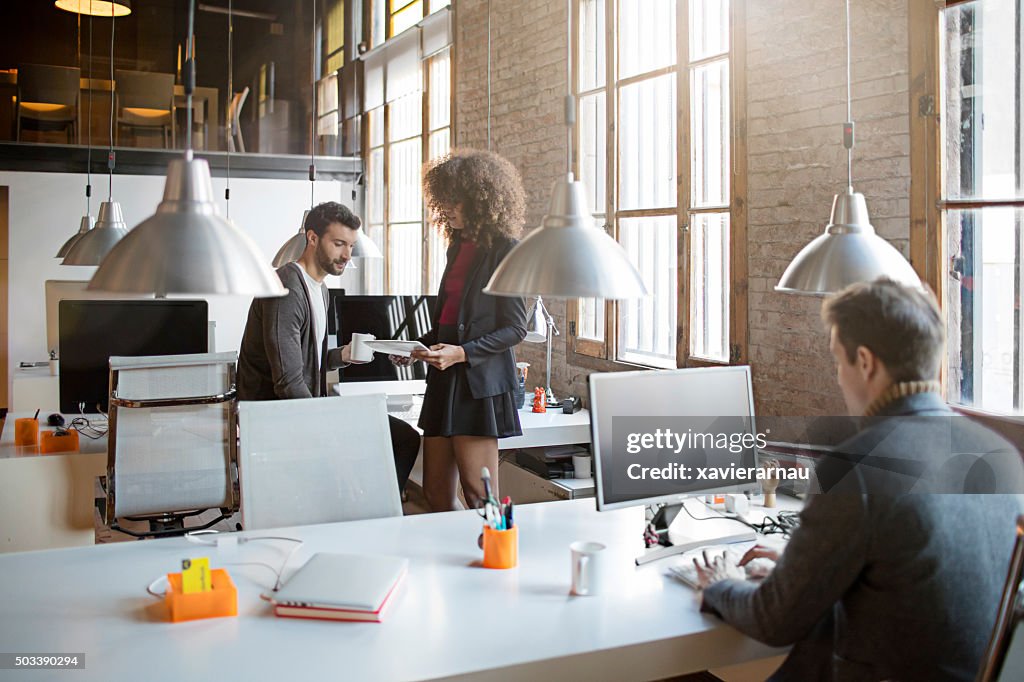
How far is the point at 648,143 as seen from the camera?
17.3 ft

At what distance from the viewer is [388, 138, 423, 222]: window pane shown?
29.7 feet

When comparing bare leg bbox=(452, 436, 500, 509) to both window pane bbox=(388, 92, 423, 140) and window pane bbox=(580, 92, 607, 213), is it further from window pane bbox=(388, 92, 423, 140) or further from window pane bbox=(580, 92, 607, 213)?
window pane bbox=(388, 92, 423, 140)

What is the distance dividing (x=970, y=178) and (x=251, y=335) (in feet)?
8.65

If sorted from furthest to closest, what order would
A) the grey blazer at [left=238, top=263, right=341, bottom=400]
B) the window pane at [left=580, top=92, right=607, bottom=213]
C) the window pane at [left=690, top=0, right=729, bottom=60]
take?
the window pane at [left=580, top=92, right=607, bottom=213]
the window pane at [left=690, top=0, right=729, bottom=60]
the grey blazer at [left=238, top=263, right=341, bottom=400]

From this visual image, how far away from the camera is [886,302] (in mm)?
1801

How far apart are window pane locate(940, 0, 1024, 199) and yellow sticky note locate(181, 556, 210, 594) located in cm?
272

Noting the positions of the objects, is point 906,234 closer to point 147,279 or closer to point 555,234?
point 555,234

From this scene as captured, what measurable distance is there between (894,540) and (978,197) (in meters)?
1.98

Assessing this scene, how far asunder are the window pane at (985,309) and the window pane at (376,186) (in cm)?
734

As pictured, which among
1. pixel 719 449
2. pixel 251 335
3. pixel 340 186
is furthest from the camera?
pixel 340 186

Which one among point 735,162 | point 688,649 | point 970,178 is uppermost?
point 735,162

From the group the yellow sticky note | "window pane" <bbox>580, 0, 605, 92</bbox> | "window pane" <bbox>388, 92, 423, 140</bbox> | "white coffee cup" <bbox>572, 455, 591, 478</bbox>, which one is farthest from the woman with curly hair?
"window pane" <bbox>388, 92, 423, 140</bbox>

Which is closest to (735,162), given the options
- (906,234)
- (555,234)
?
(906,234)

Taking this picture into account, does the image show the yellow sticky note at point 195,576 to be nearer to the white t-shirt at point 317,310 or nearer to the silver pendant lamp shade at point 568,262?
the silver pendant lamp shade at point 568,262
